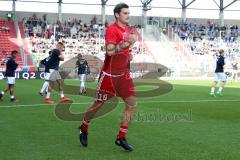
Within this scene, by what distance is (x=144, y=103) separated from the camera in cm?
1647

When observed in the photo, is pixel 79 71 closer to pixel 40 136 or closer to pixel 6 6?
pixel 40 136

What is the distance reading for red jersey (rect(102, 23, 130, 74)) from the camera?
24.6ft

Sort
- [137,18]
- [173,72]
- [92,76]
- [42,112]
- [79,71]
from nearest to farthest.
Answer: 1. [42,112]
2. [79,71]
3. [92,76]
4. [173,72]
5. [137,18]

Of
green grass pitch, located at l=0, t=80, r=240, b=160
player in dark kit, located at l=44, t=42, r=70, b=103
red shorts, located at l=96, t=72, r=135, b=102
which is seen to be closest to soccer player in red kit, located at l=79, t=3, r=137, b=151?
red shorts, located at l=96, t=72, r=135, b=102

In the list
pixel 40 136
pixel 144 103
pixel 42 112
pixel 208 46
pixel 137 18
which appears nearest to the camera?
pixel 40 136

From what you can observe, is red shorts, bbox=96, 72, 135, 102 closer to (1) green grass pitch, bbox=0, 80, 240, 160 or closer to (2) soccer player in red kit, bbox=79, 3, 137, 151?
Result: (2) soccer player in red kit, bbox=79, 3, 137, 151

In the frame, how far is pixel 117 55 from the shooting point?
7.70m

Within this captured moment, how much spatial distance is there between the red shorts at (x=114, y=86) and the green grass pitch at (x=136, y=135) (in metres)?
0.92

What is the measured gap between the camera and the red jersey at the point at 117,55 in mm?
7509

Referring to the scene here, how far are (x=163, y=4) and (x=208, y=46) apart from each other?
10912 millimetres

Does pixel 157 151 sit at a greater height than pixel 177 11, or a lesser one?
lesser

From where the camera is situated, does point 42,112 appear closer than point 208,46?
Yes

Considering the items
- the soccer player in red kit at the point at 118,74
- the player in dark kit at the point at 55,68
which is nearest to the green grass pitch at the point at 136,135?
the soccer player in red kit at the point at 118,74

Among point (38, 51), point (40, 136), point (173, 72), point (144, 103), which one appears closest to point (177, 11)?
point (173, 72)
